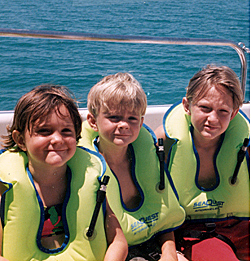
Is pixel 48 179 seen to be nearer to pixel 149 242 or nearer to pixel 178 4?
pixel 149 242

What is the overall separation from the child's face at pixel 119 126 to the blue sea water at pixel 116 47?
200cm

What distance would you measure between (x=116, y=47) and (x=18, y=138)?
959cm

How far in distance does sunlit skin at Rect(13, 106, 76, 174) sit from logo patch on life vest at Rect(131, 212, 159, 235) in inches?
21.4

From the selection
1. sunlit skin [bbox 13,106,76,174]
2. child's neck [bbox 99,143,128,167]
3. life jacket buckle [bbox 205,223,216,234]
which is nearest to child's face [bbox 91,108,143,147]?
child's neck [bbox 99,143,128,167]

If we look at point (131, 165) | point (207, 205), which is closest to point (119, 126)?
point (131, 165)

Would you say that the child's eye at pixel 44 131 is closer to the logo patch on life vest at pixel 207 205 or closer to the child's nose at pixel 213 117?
the child's nose at pixel 213 117

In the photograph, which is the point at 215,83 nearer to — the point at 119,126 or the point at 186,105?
the point at 186,105

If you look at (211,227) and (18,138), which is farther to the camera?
(211,227)

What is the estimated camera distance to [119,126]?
184 centimetres

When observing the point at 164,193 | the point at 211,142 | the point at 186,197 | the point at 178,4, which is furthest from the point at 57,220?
the point at 178,4

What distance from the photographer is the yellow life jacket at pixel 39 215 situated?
1.59 meters

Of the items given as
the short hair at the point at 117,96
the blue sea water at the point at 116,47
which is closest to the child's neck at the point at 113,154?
the short hair at the point at 117,96

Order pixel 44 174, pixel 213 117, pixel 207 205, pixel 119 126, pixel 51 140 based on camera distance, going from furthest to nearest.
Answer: pixel 207 205, pixel 213 117, pixel 119 126, pixel 44 174, pixel 51 140

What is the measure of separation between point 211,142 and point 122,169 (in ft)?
2.08
